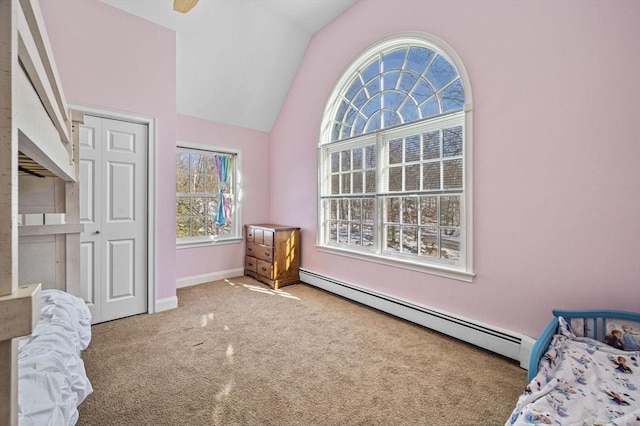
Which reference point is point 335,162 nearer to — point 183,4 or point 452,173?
point 452,173

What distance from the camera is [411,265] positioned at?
2789mm

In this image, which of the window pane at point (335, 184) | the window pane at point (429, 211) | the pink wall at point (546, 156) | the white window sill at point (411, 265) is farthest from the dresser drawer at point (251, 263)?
the window pane at point (429, 211)

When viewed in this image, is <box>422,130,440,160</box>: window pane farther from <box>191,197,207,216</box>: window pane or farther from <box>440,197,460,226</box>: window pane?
<box>191,197,207,216</box>: window pane

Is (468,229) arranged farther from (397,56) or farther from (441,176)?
(397,56)

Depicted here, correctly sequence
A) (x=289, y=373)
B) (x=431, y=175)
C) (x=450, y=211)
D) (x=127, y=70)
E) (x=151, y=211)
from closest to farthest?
(x=289, y=373) < (x=450, y=211) < (x=431, y=175) < (x=127, y=70) < (x=151, y=211)

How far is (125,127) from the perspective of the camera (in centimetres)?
289

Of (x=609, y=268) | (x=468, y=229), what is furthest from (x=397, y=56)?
(x=609, y=268)

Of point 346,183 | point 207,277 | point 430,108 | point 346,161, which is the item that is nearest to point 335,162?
point 346,161

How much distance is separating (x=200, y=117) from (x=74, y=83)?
61.3 inches

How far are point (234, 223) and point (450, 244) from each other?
316 cm

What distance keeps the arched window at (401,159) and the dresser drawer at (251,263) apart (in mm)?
1120

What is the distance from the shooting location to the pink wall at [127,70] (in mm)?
2539

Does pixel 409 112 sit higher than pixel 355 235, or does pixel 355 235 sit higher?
pixel 409 112

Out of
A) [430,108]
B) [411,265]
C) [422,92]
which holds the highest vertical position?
[422,92]
